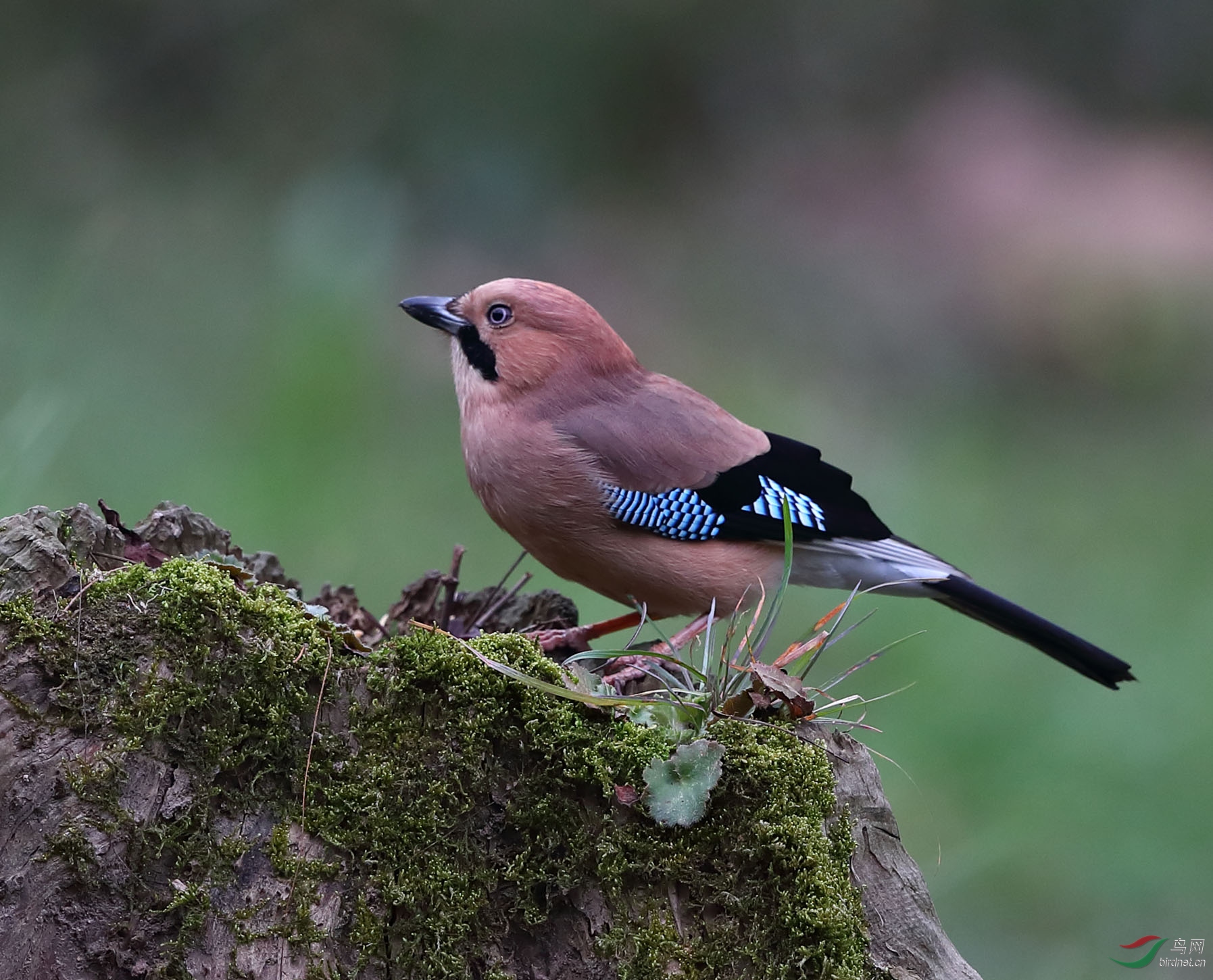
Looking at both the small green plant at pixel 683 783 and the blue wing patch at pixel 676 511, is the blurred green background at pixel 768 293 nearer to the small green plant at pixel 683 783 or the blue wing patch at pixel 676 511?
the blue wing patch at pixel 676 511

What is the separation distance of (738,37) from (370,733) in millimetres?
11815

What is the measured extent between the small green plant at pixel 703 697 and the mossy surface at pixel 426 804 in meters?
0.05

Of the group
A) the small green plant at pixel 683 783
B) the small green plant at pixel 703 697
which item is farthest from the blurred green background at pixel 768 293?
the small green plant at pixel 683 783

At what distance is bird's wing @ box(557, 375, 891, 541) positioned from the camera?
14.4 ft

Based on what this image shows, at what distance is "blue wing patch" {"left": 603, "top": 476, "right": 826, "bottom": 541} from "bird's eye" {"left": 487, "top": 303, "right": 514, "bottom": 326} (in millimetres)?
927

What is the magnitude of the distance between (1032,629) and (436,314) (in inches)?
107

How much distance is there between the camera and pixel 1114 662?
14.8ft

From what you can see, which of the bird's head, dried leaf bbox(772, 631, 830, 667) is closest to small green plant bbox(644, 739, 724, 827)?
dried leaf bbox(772, 631, 830, 667)

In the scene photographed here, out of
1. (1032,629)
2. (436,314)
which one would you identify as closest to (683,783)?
(1032,629)

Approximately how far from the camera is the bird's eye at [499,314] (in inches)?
191

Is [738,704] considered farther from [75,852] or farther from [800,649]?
[75,852]

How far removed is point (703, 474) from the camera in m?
4.52

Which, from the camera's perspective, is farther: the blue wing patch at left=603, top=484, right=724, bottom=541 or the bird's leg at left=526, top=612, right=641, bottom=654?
the blue wing patch at left=603, top=484, right=724, bottom=541

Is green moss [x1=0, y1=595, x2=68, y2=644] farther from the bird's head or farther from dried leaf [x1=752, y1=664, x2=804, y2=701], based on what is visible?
the bird's head
